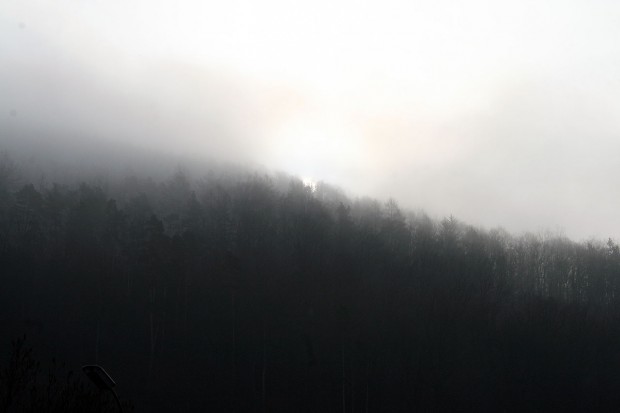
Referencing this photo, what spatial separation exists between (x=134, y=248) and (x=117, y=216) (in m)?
4.72

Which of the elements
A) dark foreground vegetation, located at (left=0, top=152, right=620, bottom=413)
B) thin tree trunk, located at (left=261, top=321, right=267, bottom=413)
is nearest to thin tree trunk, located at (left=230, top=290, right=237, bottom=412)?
dark foreground vegetation, located at (left=0, top=152, right=620, bottom=413)

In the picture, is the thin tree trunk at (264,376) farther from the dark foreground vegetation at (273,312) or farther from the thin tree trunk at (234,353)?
the thin tree trunk at (234,353)

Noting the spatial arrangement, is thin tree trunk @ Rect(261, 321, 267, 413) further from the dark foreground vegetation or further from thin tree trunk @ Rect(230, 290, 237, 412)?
thin tree trunk @ Rect(230, 290, 237, 412)

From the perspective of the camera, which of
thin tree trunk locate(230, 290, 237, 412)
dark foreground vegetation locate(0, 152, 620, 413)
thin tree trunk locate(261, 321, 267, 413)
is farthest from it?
dark foreground vegetation locate(0, 152, 620, 413)

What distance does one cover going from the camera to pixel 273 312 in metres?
65.4

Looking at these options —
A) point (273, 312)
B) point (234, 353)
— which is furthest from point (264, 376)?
point (273, 312)

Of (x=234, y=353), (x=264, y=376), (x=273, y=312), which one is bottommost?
(x=264, y=376)

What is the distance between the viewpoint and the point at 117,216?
224ft

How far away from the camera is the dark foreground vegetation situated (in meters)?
57.7

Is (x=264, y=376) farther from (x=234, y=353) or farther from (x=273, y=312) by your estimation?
(x=273, y=312)

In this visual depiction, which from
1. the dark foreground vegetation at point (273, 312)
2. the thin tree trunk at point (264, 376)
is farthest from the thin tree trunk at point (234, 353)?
the thin tree trunk at point (264, 376)

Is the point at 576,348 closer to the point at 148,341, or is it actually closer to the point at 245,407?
the point at 245,407

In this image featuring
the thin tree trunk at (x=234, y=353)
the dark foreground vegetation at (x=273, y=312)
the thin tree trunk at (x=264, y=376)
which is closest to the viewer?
the thin tree trunk at (x=234, y=353)

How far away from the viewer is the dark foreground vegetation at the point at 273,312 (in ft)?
189
